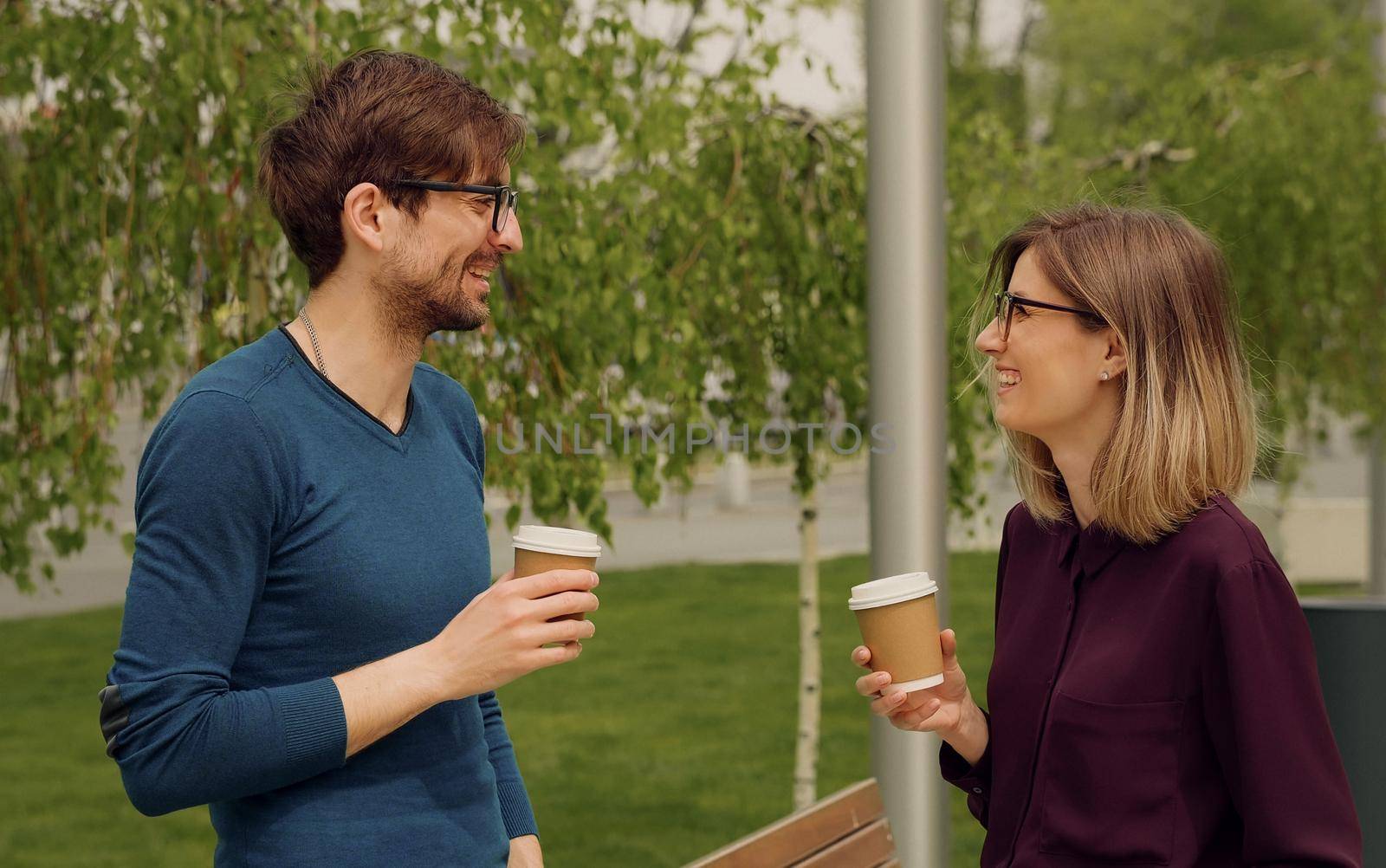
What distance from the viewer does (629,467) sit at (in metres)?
4.02

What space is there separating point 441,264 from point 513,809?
0.68 m

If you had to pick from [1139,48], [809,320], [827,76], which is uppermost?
[1139,48]

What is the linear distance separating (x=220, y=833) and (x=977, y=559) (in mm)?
13730

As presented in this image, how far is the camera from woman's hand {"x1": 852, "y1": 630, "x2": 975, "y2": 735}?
1684 millimetres

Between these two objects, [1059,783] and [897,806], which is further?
[897,806]

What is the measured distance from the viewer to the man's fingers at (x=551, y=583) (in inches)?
55.0

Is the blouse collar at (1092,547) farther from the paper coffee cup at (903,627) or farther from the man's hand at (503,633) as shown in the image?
the man's hand at (503,633)

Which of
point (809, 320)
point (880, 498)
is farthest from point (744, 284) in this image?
point (880, 498)

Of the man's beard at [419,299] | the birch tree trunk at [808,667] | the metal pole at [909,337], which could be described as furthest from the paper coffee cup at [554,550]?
the birch tree trunk at [808,667]

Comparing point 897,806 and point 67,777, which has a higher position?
point 897,806

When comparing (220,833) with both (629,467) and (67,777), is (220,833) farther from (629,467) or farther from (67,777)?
(67,777)

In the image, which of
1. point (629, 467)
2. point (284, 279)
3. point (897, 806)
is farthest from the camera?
point (629, 467)

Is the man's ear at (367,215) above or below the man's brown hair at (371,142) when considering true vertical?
below

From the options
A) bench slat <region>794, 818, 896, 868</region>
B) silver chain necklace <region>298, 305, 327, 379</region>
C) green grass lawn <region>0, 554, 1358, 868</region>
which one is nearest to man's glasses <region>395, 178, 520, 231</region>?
silver chain necklace <region>298, 305, 327, 379</region>
